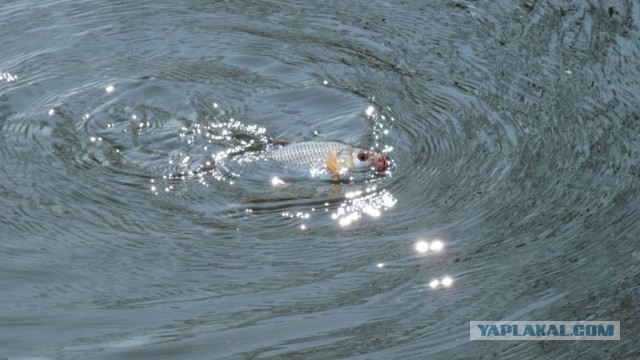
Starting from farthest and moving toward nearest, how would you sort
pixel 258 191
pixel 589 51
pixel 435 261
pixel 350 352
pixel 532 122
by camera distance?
pixel 589 51 < pixel 532 122 < pixel 258 191 < pixel 435 261 < pixel 350 352

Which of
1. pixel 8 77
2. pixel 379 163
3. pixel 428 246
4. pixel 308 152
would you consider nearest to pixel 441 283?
pixel 428 246

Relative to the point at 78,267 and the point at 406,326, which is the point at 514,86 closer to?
the point at 406,326

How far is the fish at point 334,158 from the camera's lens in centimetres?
470

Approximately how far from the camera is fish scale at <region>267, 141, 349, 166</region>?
4.72 m

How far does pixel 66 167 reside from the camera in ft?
16.1

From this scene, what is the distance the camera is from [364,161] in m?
4.72

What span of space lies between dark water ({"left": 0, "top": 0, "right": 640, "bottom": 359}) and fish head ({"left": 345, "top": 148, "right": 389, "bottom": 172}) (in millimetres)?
85

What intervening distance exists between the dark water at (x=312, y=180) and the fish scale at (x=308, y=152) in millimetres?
136

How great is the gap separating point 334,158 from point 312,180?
154 millimetres

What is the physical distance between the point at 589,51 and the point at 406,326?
2.68 m

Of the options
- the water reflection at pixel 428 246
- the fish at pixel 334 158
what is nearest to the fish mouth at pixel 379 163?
the fish at pixel 334 158

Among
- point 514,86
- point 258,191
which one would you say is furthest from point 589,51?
point 258,191

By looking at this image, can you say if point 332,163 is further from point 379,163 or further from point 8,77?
point 8,77

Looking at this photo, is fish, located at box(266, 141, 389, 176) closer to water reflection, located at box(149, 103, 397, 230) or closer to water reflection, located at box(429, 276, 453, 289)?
water reflection, located at box(149, 103, 397, 230)
